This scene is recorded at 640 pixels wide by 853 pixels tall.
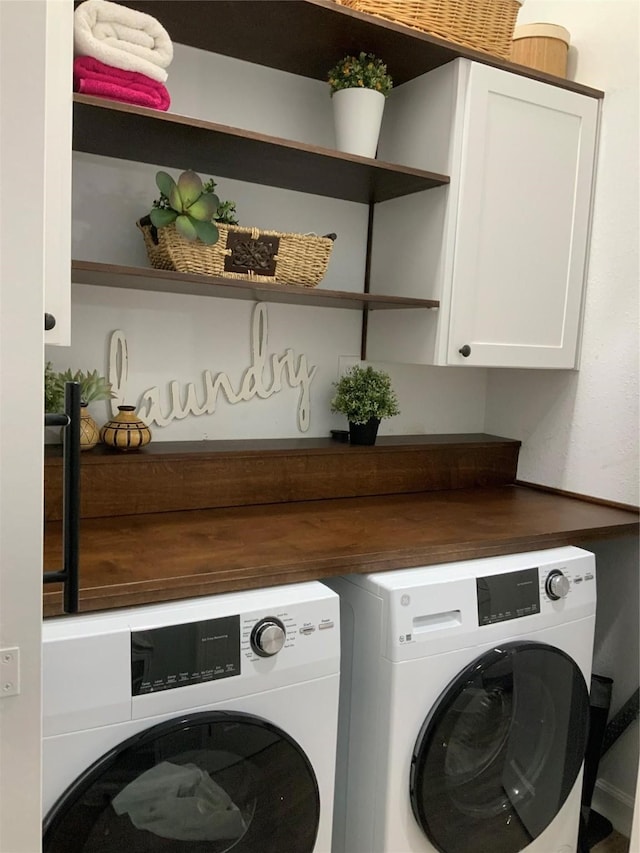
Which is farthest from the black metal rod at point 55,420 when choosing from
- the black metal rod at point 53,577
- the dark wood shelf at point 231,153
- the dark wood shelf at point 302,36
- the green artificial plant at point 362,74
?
the green artificial plant at point 362,74

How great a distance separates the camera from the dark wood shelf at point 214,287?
5.32 feet

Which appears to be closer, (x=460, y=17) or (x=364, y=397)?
(x=460, y=17)

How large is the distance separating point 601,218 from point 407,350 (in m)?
0.72

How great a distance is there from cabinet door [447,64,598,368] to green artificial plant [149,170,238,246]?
71 centimetres

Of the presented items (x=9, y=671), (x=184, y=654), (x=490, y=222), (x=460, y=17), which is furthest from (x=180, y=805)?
(x=460, y=17)

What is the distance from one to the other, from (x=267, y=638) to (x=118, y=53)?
1.24 metres

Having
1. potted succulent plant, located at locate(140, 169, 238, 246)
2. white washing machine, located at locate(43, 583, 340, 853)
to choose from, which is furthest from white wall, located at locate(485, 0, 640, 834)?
potted succulent plant, located at locate(140, 169, 238, 246)

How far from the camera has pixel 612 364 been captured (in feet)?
7.09

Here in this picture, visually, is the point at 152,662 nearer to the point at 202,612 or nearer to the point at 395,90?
the point at 202,612

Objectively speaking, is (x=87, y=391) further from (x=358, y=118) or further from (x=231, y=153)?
(x=358, y=118)

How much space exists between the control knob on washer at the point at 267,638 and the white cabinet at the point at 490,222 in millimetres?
→ 975

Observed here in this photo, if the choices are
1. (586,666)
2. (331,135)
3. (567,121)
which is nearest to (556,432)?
(586,666)

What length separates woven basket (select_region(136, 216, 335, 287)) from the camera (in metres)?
1.72

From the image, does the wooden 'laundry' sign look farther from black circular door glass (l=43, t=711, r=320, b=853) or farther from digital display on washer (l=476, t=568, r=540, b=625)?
black circular door glass (l=43, t=711, r=320, b=853)
